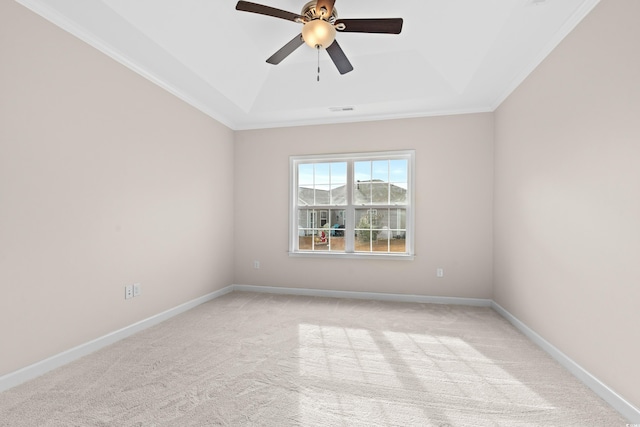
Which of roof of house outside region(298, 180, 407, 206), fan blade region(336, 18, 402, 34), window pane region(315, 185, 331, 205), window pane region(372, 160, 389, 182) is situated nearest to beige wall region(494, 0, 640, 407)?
fan blade region(336, 18, 402, 34)

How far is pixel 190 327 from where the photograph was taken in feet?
10.7

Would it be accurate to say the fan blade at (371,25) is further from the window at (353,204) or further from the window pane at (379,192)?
the window pane at (379,192)

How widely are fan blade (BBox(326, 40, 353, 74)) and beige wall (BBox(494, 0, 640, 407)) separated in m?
1.74

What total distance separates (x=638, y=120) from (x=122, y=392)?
358 centimetres

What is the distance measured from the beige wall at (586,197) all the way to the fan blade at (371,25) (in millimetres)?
1344

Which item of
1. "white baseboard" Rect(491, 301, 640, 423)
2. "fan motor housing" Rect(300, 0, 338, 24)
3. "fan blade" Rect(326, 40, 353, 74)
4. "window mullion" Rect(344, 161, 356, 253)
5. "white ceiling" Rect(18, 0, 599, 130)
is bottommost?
"white baseboard" Rect(491, 301, 640, 423)

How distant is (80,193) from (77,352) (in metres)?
1.31

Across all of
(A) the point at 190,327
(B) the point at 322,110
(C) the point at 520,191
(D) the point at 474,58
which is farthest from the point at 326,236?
(D) the point at 474,58

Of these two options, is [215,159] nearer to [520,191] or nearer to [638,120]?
[520,191]

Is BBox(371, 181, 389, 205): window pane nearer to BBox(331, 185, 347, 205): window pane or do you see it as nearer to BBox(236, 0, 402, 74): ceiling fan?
BBox(331, 185, 347, 205): window pane

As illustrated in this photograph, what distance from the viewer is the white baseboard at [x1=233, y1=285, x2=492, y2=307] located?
13.5 ft

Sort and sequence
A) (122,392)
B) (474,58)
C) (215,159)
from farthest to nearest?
(215,159) < (474,58) < (122,392)

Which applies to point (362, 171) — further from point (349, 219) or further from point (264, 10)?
point (264, 10)

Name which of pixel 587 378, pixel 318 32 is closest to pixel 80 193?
pixel 318 32
